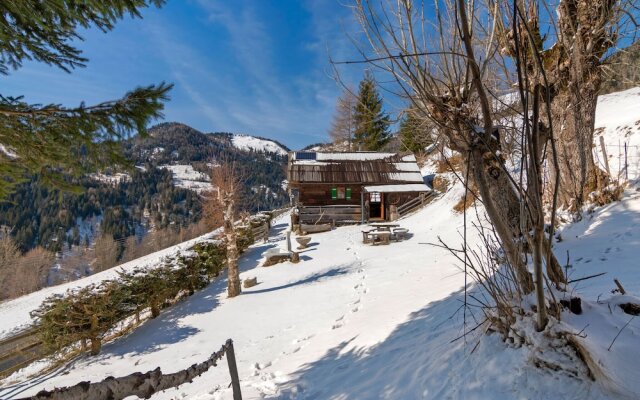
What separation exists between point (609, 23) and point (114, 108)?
7.02 m

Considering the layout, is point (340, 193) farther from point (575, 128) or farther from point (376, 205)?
point (575, 128)

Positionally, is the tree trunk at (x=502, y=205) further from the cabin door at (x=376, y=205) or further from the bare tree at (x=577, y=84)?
the cabin door at (x=376, y=205)

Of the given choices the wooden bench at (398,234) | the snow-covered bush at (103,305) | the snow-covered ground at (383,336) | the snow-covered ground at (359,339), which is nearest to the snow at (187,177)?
the wooden bench at (398,234)

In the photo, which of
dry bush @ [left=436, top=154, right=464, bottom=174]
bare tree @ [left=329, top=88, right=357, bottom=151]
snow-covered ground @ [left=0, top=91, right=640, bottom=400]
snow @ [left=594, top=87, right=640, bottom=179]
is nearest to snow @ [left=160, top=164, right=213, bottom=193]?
bare tree @ [left=329, top=88, right=357, bottom=151]

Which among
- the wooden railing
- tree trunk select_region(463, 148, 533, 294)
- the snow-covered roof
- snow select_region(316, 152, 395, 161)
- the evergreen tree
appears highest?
snow select_region(316, 152, 395, 161)

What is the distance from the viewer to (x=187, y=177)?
173 metres

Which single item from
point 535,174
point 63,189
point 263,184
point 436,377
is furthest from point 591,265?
point 263,184

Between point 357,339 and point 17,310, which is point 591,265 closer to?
point 357,339

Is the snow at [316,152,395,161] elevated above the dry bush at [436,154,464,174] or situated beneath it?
elevated above

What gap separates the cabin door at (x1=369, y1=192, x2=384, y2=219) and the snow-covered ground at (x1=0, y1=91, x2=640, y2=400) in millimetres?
11086

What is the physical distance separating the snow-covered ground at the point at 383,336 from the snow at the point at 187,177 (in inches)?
6176

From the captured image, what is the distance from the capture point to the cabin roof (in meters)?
23.4

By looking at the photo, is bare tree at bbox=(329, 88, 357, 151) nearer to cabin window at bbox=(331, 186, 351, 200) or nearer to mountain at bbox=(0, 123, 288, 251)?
cabin window at bbox=(331, 186, 351, 200)

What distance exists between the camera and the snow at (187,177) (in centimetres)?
15938
